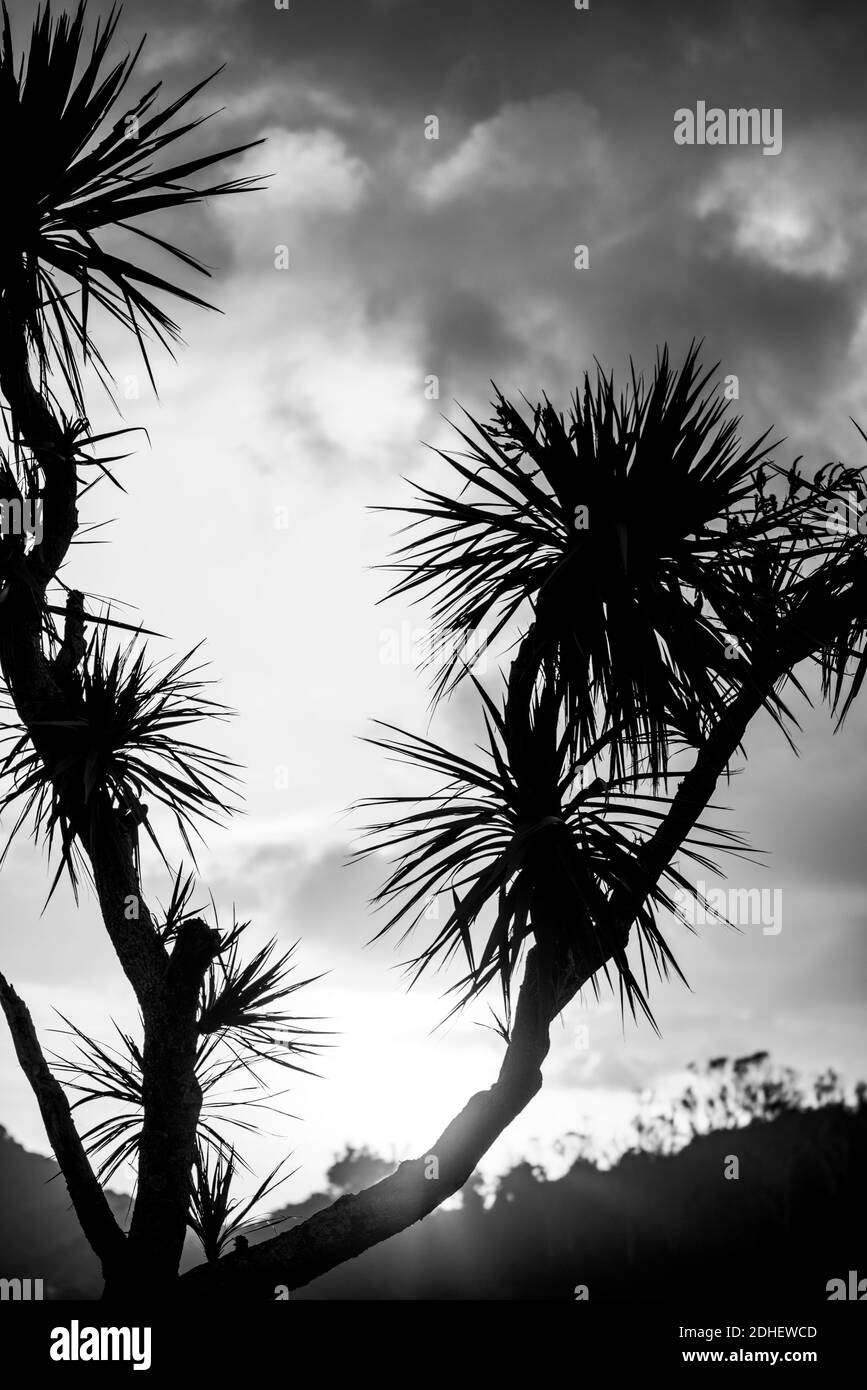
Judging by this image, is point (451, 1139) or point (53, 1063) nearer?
point (451, 1139)

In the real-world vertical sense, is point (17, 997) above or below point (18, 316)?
below

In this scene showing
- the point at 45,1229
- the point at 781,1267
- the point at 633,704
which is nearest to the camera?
the point at 633,704

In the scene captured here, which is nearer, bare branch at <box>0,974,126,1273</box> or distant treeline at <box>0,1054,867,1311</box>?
bare branch at <box>0,974,126,1273</box>

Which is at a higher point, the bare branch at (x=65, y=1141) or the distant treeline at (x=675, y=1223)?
the bare branch at (x=65, y=1141)

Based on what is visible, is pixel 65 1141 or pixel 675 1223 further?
pixel 675 1223

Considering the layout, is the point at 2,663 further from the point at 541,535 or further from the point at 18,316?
the point at 541,535

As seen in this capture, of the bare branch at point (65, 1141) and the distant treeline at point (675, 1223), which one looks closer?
the bare branch at point (65, 1141)

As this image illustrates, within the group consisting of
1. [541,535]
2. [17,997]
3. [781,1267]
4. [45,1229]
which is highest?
[541,535]

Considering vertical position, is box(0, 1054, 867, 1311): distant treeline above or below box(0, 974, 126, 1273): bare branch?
→ below
